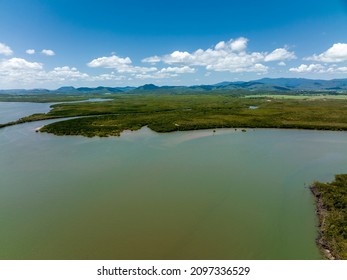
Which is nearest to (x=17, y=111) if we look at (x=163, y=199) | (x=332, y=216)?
(x=163, y=199)

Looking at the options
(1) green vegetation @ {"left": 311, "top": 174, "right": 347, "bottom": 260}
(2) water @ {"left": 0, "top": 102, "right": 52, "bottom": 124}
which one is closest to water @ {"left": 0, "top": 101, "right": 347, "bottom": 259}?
(1) green vegetation @ {"left": 311, "top": 174, "right": 347, "bottom": 260}

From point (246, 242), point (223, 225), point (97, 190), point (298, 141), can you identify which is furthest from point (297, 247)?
point (298, 141)

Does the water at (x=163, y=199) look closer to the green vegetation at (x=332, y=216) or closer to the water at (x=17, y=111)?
the green vegetation at (x=332, y=216)

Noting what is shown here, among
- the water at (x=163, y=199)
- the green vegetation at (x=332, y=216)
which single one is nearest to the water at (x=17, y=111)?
the water at (x=163, y=199)

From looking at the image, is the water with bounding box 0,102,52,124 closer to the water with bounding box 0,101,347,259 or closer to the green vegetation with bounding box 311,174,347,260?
the water with bounding box 0,101,347,259

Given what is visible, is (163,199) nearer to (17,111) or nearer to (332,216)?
(332,216)

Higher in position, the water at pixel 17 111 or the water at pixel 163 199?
the water at pixel 17 111

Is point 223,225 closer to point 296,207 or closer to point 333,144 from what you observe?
point 296,207
